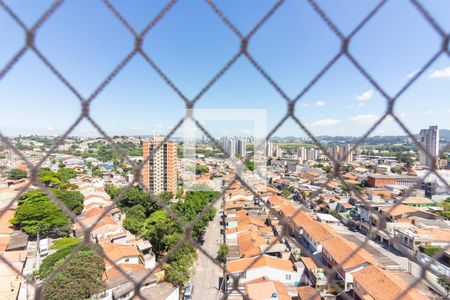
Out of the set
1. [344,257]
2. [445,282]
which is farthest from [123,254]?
[445,282]

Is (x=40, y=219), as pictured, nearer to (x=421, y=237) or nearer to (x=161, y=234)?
(x=161, y=234)

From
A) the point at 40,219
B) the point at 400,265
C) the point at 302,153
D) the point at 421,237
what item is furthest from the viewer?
the point at 302,153

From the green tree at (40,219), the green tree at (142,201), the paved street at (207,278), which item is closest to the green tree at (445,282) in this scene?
the paved street at (207,278)

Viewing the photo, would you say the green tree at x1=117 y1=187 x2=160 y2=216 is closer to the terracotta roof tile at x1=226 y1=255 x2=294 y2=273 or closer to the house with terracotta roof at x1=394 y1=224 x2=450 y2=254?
the terracotta roof tile at x1=226 y1=255 x2=294 y2=273

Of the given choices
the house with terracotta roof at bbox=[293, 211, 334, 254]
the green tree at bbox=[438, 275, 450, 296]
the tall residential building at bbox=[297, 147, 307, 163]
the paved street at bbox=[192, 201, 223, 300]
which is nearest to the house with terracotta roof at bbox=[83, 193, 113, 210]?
the paved street at bbox=[192, 201, 223, 300]

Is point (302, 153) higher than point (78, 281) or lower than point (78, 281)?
higher

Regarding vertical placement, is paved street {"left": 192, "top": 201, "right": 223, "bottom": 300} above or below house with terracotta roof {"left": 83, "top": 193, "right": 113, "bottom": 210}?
below
